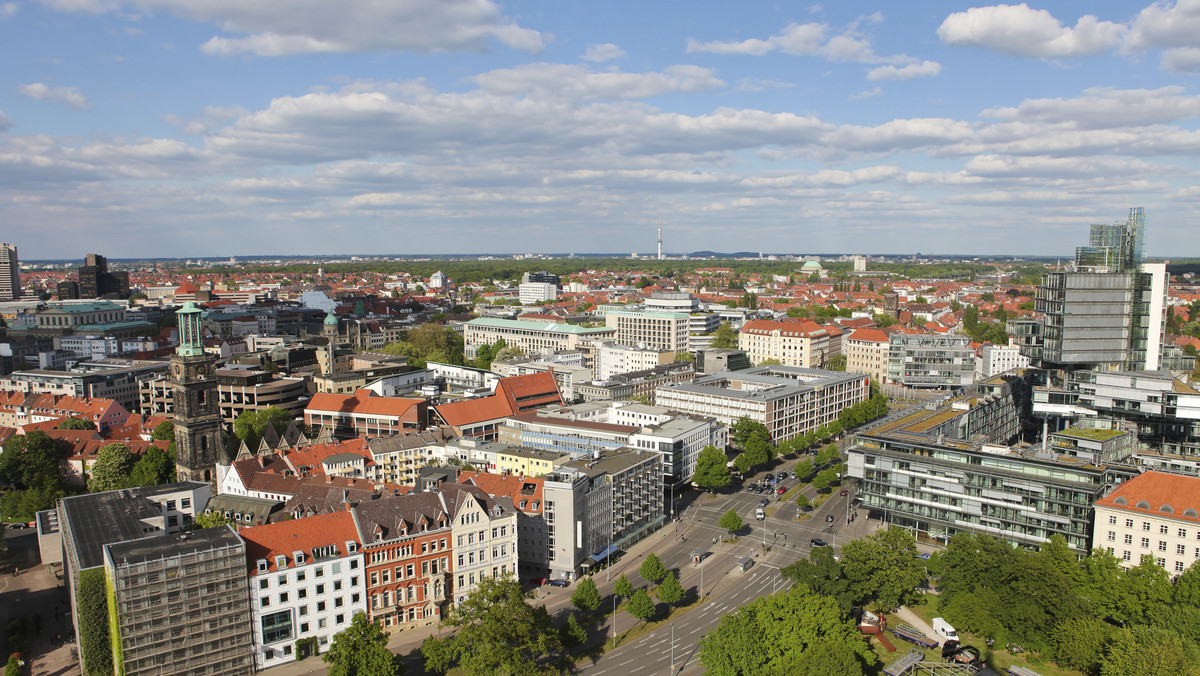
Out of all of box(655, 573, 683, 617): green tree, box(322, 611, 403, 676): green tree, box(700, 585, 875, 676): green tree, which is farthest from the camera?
box(655, 573, 683, 617): green tree

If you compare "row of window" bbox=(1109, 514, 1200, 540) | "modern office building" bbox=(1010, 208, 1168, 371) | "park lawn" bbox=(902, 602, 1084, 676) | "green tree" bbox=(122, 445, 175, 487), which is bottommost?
"park lawn" bbox=(902, 602, 1084, 676)

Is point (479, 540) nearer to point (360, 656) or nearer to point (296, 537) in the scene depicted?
point (296, 537)

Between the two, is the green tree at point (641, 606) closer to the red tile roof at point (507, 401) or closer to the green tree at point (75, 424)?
the red tile roof at point (507, 401)

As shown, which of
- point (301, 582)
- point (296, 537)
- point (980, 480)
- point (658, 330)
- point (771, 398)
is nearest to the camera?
point (301, 582)

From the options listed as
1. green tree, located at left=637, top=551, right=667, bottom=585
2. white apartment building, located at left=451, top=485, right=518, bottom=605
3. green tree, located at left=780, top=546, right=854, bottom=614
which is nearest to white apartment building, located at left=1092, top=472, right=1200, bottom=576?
green tree, located at left=780, top=546, right=854, bottom=614

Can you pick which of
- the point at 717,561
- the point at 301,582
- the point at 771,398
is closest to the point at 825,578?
the point at 717,561

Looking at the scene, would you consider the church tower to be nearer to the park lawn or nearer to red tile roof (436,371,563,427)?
red tile roof (436,371,563,427)

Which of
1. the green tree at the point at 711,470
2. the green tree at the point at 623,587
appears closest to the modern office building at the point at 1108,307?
the green tree at the point at 711,470
